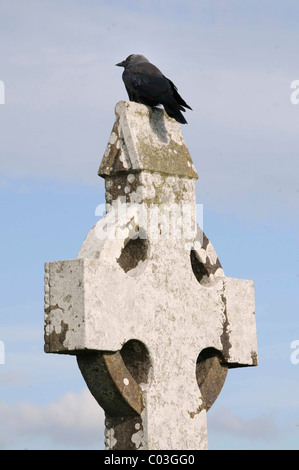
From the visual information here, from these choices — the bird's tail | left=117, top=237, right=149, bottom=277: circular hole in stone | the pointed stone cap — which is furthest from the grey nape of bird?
left=117, top=237, right=149, bottom=277: circular hole in stone

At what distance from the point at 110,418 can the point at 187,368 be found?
0.79m

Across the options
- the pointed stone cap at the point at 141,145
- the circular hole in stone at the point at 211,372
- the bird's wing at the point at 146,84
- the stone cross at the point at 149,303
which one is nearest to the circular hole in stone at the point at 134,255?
the stone cross at the point at 149,303

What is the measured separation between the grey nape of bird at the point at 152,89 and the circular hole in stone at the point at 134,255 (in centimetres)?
116

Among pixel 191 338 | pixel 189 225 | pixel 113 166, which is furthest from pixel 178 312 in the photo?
pixel 113 166

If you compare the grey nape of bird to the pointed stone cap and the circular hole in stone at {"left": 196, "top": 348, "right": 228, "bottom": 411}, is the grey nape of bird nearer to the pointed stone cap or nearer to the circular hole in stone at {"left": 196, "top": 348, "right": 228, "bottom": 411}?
the pointed stone cap

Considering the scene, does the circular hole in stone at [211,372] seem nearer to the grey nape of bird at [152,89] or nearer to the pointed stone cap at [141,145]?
the pointed stone cap at [141,145]

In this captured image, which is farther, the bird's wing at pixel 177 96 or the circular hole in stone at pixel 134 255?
the bird's wing at pixel 177 96

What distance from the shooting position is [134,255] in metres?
7.94

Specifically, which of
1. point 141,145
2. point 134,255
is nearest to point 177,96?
point 141,145

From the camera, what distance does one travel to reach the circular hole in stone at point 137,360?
25.2 feet

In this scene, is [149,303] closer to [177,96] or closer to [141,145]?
[141,145]

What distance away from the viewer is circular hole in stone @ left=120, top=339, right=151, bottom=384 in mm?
7691

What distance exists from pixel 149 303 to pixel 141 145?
1.32m

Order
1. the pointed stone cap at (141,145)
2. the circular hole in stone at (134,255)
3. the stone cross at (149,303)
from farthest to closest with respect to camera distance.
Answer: the pointed stone cap at (141,145), the circular hole in stone at (134,255), the stone cross at (149,303)
